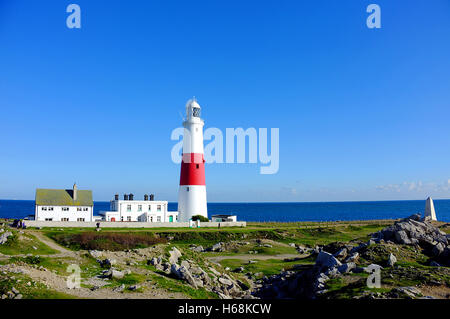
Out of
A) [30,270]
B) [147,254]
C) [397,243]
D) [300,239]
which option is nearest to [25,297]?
[30,270]

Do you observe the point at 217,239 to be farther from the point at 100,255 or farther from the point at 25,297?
the point at 25,297

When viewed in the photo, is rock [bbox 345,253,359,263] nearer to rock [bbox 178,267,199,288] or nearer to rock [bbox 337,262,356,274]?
rock [bbox 337,262,356,274]

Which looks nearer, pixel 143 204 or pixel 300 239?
pixel 300 239

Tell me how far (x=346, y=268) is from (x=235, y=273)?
1142 centimetres

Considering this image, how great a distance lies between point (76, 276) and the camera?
23.8 metres

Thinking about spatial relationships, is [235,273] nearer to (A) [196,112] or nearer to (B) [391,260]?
(B) [391,260]

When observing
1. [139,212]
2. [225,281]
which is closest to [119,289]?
[225,281]

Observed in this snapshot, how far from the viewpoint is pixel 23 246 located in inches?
1417

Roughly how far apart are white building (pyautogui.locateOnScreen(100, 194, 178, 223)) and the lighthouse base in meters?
6.31

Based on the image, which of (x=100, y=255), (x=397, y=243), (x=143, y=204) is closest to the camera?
(x=100, y=255)

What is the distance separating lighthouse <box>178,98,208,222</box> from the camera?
200 feet

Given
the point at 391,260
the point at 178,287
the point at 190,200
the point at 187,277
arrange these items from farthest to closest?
the point at 190,200
the point at 391,260
the point at 187,277
the point at 178,287

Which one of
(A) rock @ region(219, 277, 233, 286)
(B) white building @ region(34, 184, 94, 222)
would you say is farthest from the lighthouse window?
(A) rock @ region(219, 277, 233, 286)
